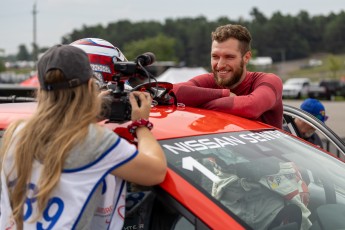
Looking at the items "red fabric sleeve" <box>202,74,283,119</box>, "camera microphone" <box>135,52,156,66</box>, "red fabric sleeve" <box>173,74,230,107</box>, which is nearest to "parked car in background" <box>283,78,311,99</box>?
"red fabric sleeve" <box>202,74,283,119</box>

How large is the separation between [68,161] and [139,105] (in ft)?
1.31

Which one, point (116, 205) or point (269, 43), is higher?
point (116, 205)

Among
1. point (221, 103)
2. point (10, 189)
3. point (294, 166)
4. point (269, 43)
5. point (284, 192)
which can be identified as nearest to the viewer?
point (10, 189)

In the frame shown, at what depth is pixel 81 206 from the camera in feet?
5.79

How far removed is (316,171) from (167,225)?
83cm

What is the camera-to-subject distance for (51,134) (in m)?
1.78

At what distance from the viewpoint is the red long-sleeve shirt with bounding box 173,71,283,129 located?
2627 millimetres

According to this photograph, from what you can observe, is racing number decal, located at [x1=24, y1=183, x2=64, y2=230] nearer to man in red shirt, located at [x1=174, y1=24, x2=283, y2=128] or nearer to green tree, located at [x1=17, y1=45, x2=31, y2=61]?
man in red shirt, located at [x1=174, y1=24, x2=283, y2=128]

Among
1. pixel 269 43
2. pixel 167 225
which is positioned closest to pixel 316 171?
pixel 167 225

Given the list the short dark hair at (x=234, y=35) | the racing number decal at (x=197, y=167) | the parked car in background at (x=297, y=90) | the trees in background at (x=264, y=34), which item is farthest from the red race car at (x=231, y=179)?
the trees in background at (x=264, y=34)

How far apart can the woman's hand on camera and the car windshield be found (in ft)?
0.51

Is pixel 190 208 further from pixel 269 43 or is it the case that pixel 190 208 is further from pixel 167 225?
pixel 269 43

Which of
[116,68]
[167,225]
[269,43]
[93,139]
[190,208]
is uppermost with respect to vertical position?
[116,68]

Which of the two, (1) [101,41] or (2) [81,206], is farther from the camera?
(1) [101,41]
